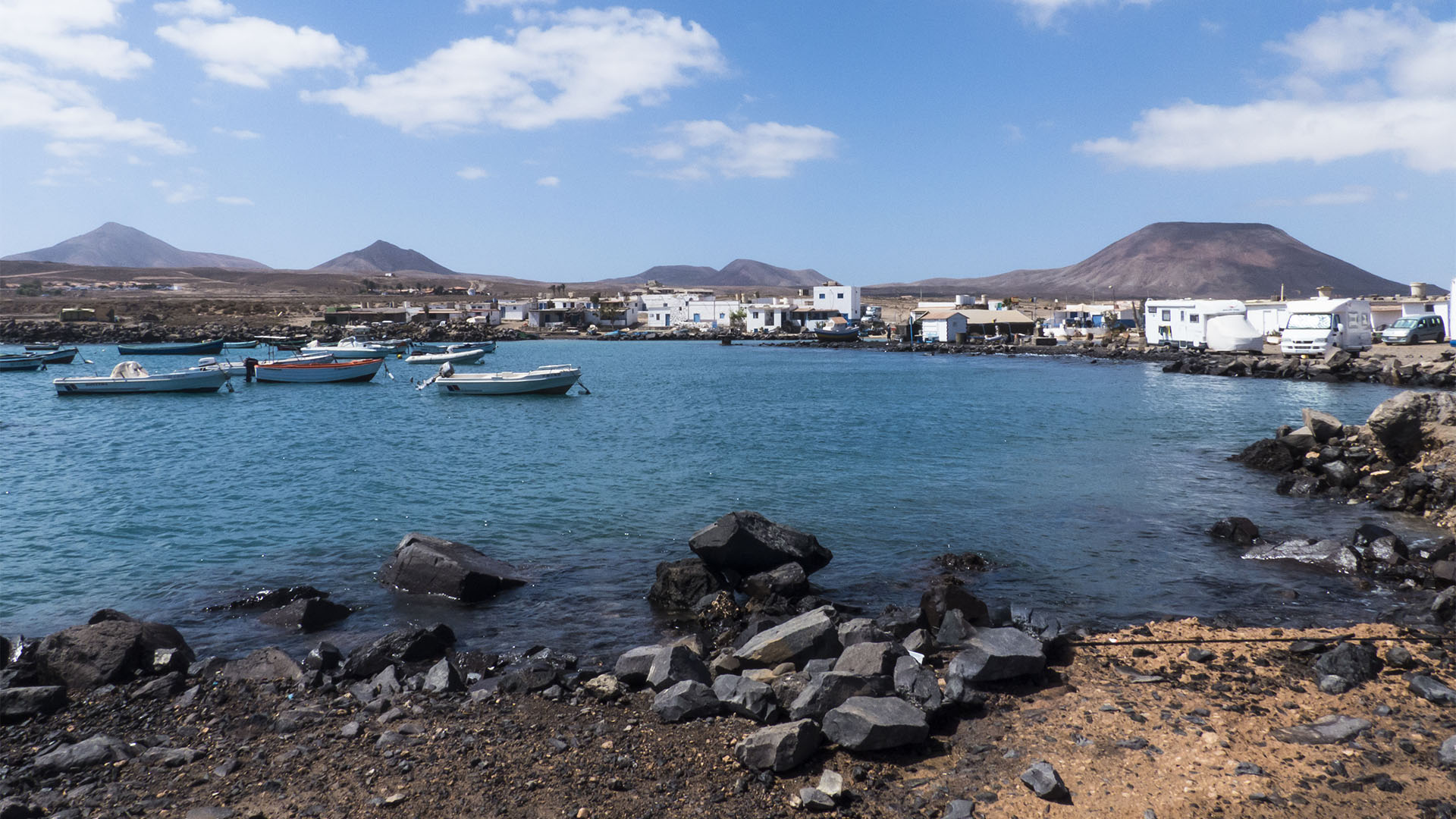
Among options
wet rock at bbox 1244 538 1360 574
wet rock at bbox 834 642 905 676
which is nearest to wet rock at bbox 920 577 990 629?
wet rock at bbox 834 642 905 676

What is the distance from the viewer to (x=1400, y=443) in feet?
58.0

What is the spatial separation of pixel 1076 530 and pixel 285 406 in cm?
3958

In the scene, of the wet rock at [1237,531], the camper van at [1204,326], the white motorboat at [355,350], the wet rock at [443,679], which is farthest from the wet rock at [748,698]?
the camper van at [1204,326]

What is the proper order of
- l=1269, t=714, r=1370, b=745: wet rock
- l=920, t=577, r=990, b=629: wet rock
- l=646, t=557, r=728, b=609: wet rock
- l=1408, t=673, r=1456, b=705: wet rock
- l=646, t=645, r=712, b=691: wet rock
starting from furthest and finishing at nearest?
1. l=646, t=557, r=728, b=609: wet rock
2. l=920, t=577, r=990, b=629: wet rock
3. l=646, t=645, r=712, b=691: wet rock
4. l=1408, t=673, r=1456, b=705: wet rock
5. l=1269, t=714, r=1370, b=745: wet rock

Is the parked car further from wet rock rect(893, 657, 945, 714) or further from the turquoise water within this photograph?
wet rock rect(893, 657, 945, 714)

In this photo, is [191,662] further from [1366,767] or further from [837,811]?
[1366,767]

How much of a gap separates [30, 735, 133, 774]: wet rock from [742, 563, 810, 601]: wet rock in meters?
7.04

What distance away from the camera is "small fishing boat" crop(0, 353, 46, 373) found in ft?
222

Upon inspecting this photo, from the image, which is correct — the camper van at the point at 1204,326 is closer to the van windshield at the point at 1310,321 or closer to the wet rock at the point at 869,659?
the van windshield at the point at 1310,321

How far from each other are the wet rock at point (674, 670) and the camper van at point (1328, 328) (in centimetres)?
5582

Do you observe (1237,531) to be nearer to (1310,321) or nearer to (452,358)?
(1310,321)

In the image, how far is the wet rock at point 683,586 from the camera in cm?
1129

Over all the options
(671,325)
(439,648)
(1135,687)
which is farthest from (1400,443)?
(671,325)

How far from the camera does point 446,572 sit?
1176 centimetres
